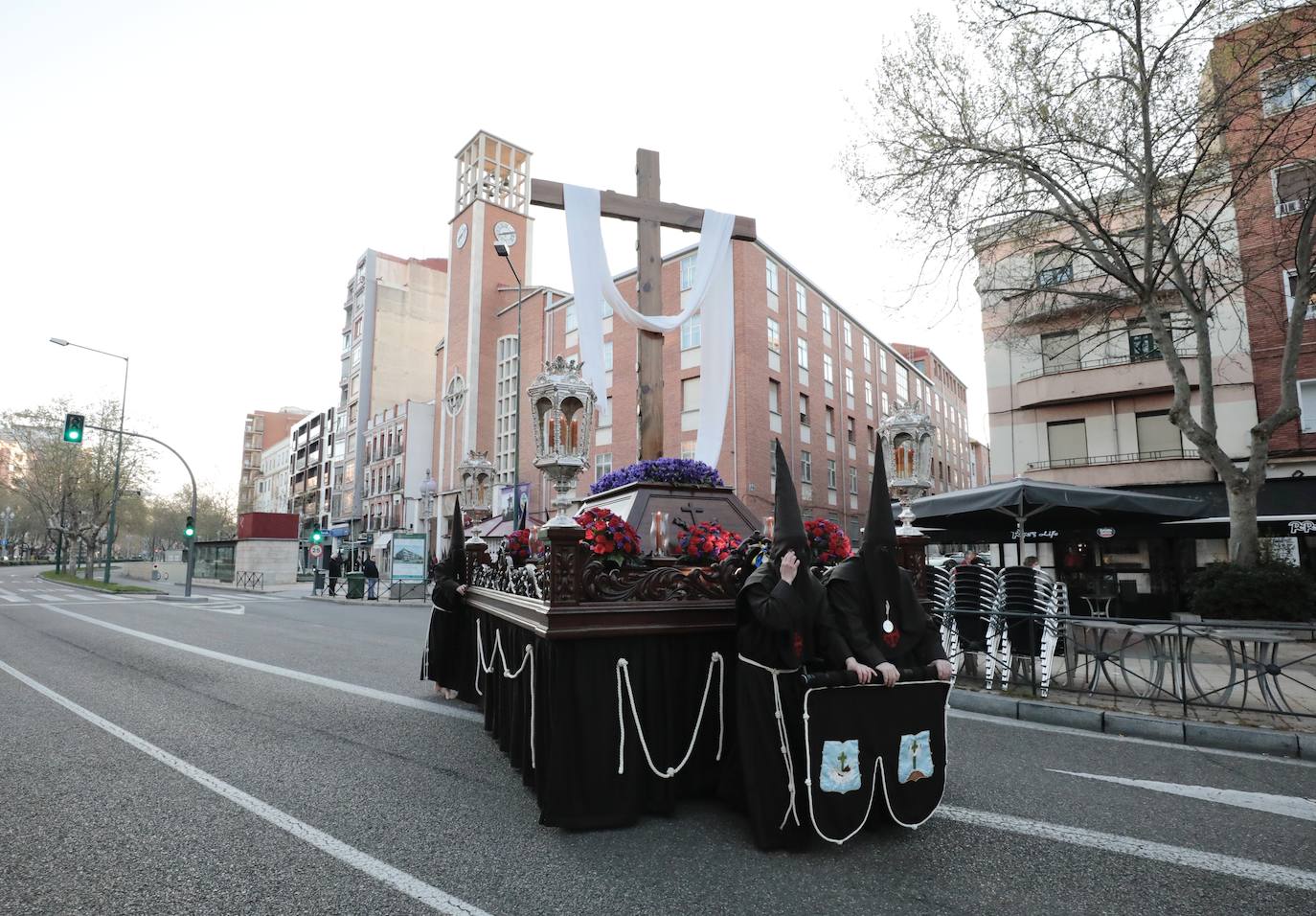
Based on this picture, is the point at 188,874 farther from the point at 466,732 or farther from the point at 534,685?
the point at 466,732

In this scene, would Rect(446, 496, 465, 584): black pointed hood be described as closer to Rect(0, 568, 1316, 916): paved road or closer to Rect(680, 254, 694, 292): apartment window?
Rect(0, 568, 1316, 916): paved road

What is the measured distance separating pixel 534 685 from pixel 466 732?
225 centimetres

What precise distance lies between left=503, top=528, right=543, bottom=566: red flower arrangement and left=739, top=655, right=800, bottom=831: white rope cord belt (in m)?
2.60

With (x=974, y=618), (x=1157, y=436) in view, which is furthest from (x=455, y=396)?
(x=974, y=618)

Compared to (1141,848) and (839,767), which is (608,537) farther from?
(1141,848)

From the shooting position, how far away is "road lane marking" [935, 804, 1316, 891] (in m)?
3.19

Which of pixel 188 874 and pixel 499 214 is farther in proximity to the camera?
pixel 499 214

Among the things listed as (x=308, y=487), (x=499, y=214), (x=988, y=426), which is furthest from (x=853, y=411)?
(x=308, y=487)

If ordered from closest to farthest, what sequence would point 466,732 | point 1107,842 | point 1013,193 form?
1. point 1107,842
2. point 466,732
3. point 1013,193

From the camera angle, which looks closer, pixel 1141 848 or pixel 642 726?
pixel 1141 848

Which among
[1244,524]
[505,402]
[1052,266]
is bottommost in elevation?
[1244,524]

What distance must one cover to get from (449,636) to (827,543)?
4257 millimetres

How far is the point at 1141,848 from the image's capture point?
11.5ft

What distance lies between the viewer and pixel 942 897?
2996mm
